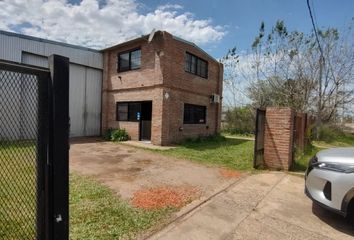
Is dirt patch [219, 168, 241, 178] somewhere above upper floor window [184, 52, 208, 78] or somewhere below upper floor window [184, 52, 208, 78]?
below

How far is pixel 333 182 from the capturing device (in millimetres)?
3621

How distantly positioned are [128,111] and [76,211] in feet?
32.0

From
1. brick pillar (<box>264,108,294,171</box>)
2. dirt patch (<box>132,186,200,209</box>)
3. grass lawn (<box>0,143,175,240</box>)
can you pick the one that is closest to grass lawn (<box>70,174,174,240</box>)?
grass lawn (<box>0,143,175,240</box>)

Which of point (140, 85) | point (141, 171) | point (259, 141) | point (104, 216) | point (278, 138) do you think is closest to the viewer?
point (104, 216)

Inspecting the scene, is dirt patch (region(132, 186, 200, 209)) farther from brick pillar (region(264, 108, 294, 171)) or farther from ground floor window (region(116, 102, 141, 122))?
ground floor window (region(116, 102, 141, 122))

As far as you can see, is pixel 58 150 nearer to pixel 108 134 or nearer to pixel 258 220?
pixel 258 220

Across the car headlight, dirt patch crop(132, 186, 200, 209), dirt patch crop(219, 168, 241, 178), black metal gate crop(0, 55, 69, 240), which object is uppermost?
black metal gate crop(0, 55, 69, 240)

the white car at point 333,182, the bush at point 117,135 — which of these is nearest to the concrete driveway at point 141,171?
the white car at point 333,182

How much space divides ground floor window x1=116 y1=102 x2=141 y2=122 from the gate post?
10.8m

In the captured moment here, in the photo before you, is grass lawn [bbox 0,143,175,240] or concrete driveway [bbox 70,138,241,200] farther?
concrete driveway [bbox 70,138,241,200]

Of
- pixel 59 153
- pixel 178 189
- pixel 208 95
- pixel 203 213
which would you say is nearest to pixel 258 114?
pixel 178 189

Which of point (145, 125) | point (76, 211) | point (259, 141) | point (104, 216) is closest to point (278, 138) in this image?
point (259, 141)

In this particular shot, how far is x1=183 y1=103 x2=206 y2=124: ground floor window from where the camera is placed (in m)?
13.5

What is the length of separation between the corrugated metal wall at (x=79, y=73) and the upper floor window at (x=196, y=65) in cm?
513
